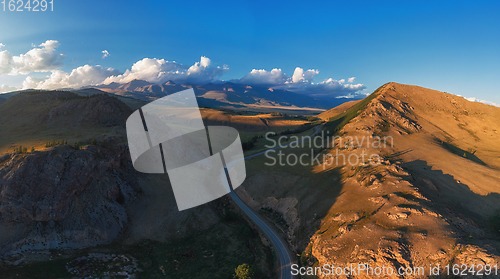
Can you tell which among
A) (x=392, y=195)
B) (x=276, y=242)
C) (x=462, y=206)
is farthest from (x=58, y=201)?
(x=462, y=206)

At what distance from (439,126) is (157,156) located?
129404 mm

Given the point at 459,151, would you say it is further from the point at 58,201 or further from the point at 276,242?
the point at 58,201

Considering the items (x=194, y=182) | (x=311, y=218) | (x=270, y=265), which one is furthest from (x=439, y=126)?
(x=194, y=182)

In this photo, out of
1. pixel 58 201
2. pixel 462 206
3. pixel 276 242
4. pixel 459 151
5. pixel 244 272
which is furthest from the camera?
pixel 459 151

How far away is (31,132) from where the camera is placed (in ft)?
175

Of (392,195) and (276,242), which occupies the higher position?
(392,195)

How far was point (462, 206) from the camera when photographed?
4422cm

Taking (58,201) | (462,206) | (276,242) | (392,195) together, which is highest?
(392,195)

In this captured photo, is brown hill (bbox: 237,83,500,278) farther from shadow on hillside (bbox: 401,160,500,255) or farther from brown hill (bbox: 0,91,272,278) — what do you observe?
brown hill (bbox: 0,91,272,278)

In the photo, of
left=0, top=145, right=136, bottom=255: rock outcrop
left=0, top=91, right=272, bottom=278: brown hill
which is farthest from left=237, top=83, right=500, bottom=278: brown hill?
left=0, top=145, right=136, bottom=255: rock outcrop

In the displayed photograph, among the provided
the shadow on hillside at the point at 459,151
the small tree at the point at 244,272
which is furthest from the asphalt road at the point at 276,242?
the shadow on hillside at the point at 459,151

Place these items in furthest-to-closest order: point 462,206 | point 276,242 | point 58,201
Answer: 1. point 276,242
2. point 462,206
3. point 58,201

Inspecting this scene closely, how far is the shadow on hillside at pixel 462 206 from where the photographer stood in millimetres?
34572

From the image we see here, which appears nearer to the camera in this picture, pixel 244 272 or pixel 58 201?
pixel 244 272
